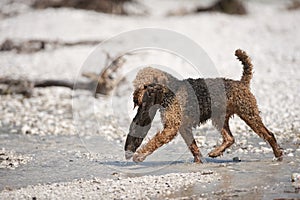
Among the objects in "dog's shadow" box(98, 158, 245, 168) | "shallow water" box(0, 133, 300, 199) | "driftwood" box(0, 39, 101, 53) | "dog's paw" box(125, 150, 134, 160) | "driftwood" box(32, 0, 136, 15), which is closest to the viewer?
"shallow water" box(0, 133, 300, 199)

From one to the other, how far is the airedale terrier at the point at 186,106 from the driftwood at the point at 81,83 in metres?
6.26

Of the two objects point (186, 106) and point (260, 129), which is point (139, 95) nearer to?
point (186, 106)

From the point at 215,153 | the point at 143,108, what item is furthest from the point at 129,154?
the point at 215,153

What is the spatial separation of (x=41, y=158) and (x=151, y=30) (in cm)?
1252

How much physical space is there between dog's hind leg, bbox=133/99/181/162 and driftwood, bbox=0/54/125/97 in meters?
6.57

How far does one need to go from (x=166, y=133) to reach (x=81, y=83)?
25.3 feet

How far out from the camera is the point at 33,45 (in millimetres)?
19516

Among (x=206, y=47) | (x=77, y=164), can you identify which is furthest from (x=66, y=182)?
(x=206, y=47)

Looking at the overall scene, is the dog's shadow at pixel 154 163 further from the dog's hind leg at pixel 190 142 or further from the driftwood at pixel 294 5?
the driftwood at pixel 294 5

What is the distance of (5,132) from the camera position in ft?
38.8

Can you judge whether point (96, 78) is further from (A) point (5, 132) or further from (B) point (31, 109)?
(A) point (5, 132)

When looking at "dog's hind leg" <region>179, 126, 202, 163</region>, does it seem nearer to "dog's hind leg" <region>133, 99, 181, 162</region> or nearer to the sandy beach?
the sandy beach

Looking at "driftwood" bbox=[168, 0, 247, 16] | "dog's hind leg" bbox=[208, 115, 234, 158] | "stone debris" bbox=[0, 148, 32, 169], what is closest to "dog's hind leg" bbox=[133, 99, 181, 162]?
"dog's hind leg" bbox=[208, 115, 234, 158]

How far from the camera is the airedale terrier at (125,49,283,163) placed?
805 centimetres
